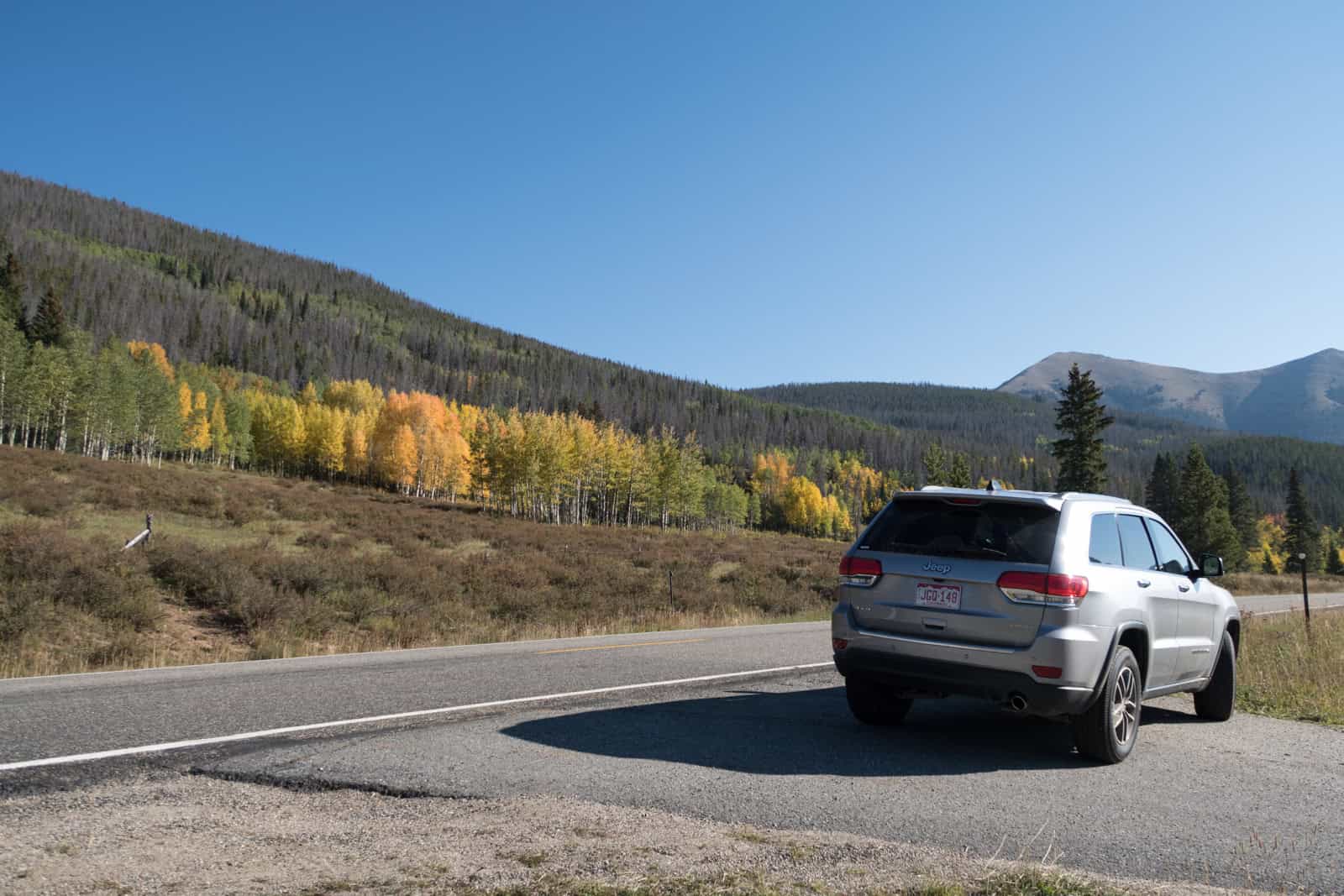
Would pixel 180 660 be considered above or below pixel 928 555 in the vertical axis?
below

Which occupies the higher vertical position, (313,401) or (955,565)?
(313,401)

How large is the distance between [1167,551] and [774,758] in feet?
14.2

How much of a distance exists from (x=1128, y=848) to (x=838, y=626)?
2702 millimetres

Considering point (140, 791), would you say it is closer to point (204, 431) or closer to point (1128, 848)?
point (1128, 848)

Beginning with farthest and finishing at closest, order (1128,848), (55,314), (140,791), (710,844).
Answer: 1. (55,314)
2. (140,791)
3. (1128,848)
4. (710,844)

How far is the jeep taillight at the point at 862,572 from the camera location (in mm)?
6641

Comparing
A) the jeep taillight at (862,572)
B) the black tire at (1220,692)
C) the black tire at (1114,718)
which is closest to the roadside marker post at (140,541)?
the jeep taillight at (862,572)

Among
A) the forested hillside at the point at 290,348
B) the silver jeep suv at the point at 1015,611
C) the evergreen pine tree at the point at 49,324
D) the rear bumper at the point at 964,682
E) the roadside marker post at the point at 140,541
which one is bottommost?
the roadside marker post at the point at 140,541

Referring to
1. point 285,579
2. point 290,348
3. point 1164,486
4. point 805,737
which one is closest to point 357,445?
point 290,348

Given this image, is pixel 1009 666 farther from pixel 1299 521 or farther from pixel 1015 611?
pixel 1299 521

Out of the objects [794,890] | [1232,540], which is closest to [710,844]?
[794,890]

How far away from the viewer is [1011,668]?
231 inches

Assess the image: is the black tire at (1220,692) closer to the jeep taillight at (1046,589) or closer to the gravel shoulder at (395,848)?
the jeep taillight at (1046,589)

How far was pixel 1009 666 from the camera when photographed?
589 cm
